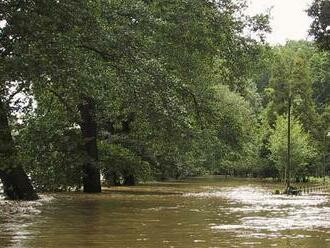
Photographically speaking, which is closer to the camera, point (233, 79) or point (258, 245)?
point (258, 245)

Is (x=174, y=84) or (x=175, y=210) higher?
(x=174, y=84)

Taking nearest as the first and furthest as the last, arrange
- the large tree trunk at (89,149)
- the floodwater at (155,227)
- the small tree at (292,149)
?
the floodwater at (155,227)
the large tree trunk at (89,149)
the small tree at (292,149)

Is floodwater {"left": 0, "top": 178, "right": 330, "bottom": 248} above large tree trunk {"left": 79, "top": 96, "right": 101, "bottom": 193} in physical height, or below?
below

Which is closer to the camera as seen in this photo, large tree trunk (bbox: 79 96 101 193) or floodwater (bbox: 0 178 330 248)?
floodwater (bbox: 0 178 330 248)

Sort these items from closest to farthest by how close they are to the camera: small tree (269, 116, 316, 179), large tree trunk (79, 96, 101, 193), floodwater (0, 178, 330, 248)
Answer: floodwater (0, 178, 330, 248)
large tree trunk (79, 96, 101, 193)
small tree (269, 116, 316, 179)

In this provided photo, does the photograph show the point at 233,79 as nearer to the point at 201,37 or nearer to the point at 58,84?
the point at 201,37

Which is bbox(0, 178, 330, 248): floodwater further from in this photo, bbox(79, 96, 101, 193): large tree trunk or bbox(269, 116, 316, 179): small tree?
bbox(269, 116, 316, 179): small tree

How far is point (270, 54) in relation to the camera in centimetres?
3038

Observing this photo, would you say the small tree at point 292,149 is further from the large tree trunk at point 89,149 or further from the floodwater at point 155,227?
the floodwater at point 155,227

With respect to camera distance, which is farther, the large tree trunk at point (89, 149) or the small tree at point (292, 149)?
the small tree at point (292, 149)

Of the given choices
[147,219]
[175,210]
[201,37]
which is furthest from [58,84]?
[201,37]

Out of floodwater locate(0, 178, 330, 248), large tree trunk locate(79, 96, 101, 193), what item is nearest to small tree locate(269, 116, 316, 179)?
large tree trunk locate(79, 96, 101, 193)

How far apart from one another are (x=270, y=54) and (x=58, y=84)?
56.4 ft

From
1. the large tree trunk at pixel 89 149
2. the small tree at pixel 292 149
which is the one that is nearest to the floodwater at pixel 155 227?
the large tree trunk at pixel 89 149
